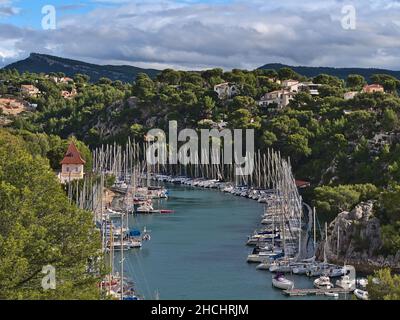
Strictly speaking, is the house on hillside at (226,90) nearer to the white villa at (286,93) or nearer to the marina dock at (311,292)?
the white villa at (286,93)

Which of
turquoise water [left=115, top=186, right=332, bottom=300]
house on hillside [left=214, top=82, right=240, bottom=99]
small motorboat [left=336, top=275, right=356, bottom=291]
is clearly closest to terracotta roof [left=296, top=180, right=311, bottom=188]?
turquoise water [left=115, top=186, right=332, bottom=300]

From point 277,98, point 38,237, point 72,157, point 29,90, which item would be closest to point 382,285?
point 38,237

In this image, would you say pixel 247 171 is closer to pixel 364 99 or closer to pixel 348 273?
pixel 364 99

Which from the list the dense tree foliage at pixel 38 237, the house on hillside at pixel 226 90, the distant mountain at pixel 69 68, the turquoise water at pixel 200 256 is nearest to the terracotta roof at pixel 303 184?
the turquoise water at pixel 200 256

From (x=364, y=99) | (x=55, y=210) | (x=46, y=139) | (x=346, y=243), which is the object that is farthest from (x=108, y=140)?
(x=55, y=210)

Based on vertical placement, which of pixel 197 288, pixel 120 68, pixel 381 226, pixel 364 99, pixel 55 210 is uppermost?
pixel 120 68
